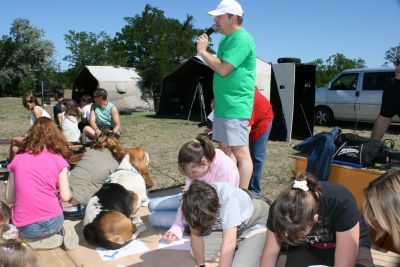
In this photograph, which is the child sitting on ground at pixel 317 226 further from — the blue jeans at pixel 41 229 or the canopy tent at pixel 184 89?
the canopy tent at pixel 184 89

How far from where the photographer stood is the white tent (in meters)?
16.6

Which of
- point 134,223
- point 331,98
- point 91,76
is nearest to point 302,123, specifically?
point 331,98

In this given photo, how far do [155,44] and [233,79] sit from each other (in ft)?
62.8

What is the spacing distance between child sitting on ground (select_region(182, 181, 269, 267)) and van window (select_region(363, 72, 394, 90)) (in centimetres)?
782

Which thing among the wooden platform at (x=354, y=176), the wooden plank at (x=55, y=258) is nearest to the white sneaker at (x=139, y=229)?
the wooden plank at (x=55, y=258)

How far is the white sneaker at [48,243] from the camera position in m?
3.22

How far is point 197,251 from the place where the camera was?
2.76 m

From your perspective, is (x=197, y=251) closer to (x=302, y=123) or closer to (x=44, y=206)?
(x=44, y=206)

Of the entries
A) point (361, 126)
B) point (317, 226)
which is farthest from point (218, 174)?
point (361, 126)

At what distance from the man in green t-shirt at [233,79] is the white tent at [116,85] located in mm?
13192

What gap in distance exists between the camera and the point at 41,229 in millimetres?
3184

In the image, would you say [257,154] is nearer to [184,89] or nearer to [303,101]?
[303,101]

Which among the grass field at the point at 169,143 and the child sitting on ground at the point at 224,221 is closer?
the child sitting on ground at the point at 224,221

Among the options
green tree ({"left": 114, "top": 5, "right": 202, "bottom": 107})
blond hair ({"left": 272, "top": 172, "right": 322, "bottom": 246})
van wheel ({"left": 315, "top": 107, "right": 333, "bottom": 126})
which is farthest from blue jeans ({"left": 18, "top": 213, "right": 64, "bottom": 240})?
green tree ({"left": 114, "top": 5, "right": 202, "bottom": 107})
